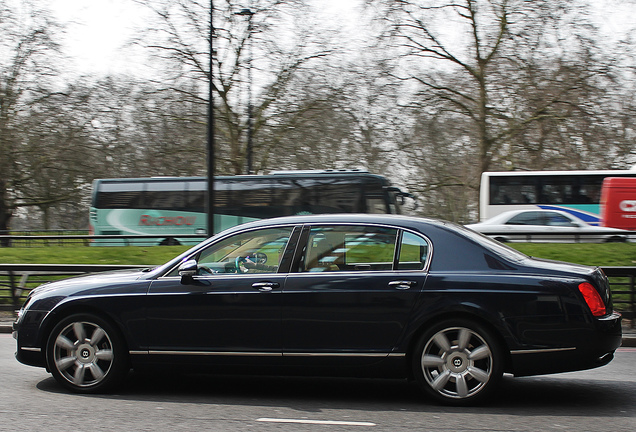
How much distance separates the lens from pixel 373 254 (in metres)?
5.59

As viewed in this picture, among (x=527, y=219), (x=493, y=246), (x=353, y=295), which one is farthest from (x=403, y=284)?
(x=527, y=219)

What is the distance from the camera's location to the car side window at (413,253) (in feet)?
18.0

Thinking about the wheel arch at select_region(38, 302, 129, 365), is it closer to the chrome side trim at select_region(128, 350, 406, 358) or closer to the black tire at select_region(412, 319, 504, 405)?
the chrome side trim at select_region(128, 350, 406, 358)

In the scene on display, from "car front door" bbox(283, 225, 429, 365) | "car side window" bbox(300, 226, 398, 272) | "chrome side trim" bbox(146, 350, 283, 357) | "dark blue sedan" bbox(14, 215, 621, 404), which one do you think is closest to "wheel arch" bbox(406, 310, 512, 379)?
"dark blue sedan" bbox(14, 215, 621, 404)

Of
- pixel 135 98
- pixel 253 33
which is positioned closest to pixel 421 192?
pixel 253 33

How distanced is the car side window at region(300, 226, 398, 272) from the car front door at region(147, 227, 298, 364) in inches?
8.4

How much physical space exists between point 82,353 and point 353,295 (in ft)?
7.66

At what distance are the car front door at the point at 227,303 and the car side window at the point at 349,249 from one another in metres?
0.21

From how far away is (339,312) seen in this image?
17.9 ft

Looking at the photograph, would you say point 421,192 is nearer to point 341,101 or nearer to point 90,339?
point 341,101

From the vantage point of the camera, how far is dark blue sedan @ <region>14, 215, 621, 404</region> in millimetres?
5227

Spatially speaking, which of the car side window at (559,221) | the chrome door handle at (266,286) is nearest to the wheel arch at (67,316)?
the chrome door handle at (266,286)

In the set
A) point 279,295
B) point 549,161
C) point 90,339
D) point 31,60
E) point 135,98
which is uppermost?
point 31,60

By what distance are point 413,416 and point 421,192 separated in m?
28.8
